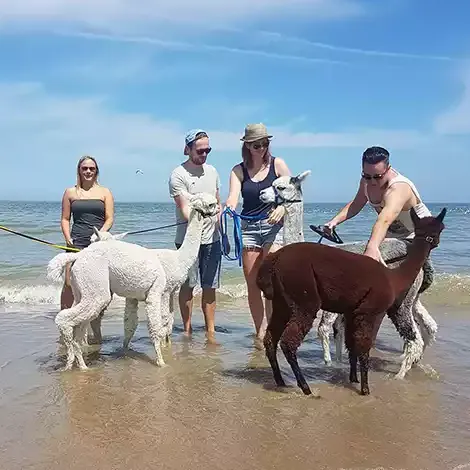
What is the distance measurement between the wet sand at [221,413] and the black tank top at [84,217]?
3.89 feet

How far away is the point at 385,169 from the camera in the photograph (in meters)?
4.97

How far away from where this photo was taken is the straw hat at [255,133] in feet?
19.9

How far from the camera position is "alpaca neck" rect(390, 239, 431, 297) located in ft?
15.0

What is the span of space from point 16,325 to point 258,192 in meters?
3.71

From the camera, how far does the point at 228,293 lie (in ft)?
35.7

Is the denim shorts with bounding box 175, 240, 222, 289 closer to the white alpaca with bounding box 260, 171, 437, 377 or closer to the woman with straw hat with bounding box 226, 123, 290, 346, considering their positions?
the woman with straw hat with bounding box 226, 123, 290, 346

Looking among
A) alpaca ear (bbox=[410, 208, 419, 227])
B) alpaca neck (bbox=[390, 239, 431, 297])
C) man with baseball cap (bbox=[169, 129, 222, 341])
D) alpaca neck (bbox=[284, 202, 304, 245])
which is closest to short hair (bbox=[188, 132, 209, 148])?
man with baseball cap (bbox=[169, 129, 222, 341])

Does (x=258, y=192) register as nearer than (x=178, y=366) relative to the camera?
No

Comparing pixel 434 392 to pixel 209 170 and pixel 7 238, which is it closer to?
pixel 209 170

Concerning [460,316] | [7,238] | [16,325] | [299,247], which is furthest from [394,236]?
[7,238]

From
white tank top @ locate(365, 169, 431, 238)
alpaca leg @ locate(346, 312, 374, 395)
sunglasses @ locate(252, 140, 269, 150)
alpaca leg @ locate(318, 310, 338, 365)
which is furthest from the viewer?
sunglasses @ locate(252, 140, 269, 150)

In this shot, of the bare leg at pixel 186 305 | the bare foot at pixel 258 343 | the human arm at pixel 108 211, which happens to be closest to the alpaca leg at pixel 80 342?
the human arm at pixel 108 211

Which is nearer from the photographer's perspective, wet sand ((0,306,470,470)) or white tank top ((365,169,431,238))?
wet sand ((0,306,470,470))

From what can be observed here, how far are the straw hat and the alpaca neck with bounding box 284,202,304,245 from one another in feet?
2.54
